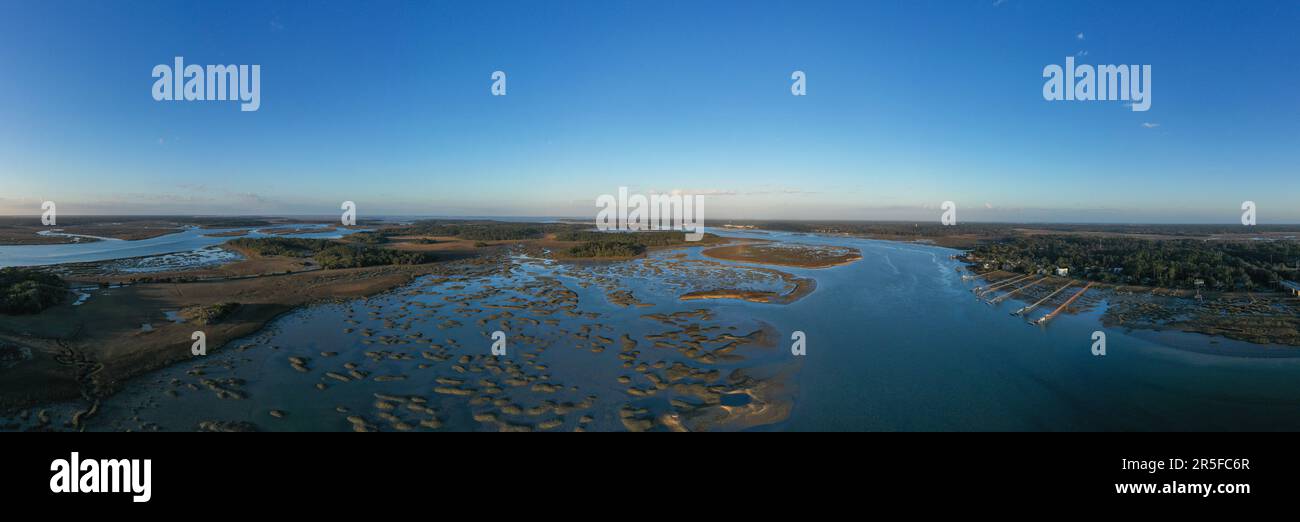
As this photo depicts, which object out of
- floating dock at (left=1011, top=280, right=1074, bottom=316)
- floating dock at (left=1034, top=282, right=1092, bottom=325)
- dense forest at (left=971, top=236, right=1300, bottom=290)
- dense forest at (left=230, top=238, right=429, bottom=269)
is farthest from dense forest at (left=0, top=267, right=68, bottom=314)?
dense forest at (left=971, top=236, right=1300, bottom=290)

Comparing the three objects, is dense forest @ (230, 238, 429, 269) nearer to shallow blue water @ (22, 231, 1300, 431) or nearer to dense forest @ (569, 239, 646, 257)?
dense forest @ (569, 239, 646, 257)

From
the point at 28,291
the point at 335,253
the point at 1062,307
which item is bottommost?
the point at 1062,307

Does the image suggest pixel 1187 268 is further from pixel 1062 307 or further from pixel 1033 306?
pixel 1033 306

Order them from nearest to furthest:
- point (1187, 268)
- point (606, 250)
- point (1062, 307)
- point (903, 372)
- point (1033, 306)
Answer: point (903, 372) < point (1062, 307) < point (1033, 306) < point (1187, 268) < point (606, 250)

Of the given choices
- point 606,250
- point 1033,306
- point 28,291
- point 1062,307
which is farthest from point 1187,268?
point 28,291

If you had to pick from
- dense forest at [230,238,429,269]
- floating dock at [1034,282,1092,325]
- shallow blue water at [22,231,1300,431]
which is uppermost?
dense forest at [230,238,429,269]

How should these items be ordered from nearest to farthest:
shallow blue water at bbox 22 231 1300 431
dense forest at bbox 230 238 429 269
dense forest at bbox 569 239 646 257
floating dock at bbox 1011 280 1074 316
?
shallow blue water at bbox 22 231 1300 431
floating dock at bbox 1011 280 1074 316
dense forest at bbox 230 238 429 269
dense forest at bbox 569 239 646 257

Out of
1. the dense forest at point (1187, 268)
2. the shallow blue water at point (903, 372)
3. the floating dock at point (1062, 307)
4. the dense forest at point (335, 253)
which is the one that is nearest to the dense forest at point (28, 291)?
the shallow blue water at point (903, 372)
